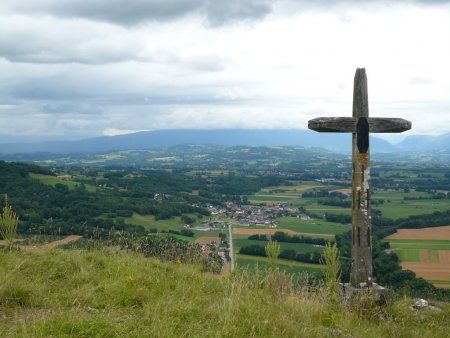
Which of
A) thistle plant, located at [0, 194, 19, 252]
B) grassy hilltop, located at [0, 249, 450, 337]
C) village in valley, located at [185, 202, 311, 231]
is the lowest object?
village in valley, located at [185, 202, 311, 231]

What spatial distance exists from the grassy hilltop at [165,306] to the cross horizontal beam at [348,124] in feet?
9.00

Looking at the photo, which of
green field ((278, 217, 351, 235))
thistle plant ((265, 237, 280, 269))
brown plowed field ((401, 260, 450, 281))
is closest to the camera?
thistle plant ((265, 237, 280, 269))

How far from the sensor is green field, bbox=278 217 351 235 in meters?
46.0

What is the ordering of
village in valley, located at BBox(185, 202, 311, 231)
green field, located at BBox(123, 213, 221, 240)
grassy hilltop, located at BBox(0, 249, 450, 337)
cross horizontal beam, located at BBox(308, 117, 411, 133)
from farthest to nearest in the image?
village in valley, located at BBox(185, 202, 311, 231) < green field, located at BBox(123, 213, 221, 240) < cross horizontal beam, located at BBox(308, 117, 411, 133) < grassy hilltop, located at BBox(0, 249, 450, 337)

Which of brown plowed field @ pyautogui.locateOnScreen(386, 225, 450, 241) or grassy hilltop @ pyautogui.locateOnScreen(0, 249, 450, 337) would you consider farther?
brown plowed field @ pyautogui.locateOnScreen(386, 225, 450, 241)

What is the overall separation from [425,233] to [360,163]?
41430mm

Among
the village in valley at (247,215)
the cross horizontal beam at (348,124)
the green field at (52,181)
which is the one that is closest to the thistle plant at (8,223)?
the cross horizontal beam at (348,124)

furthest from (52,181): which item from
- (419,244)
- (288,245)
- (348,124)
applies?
(348,124)

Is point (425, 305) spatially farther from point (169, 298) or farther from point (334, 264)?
point (169, 298)

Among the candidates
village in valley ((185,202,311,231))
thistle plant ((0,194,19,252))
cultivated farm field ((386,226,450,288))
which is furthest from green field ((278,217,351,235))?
thistle plant ((0,194,19,252))

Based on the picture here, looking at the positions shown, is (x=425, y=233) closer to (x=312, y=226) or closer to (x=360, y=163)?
(x=312, y=226)

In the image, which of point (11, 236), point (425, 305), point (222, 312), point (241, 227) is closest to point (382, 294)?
point (425, 305)

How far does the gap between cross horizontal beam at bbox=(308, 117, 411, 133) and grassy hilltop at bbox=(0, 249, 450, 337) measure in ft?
9.00

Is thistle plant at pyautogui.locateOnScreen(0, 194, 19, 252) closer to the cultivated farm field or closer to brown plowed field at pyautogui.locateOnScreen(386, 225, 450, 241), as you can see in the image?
the cultivated farm field
